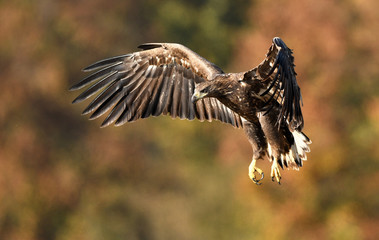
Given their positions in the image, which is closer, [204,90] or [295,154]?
[204,90]

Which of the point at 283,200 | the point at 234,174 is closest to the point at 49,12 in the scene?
the point at 234,174

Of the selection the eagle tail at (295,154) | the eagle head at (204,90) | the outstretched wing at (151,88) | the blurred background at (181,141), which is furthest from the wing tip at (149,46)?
the blurred background at (181,141)

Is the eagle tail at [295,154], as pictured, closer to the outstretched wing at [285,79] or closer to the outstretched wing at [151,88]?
the outstretched wing at [151,88]

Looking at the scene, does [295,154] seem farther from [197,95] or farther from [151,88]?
[151,88]

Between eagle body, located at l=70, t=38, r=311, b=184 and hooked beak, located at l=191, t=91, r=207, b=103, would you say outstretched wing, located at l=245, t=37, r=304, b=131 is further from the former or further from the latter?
hooked beak, located at l=191, t=91, r=207, b=103

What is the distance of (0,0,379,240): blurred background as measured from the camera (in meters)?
36.6

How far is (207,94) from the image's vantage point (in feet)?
44.3

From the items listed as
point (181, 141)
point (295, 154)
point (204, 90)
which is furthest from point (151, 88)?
point (181, 141)

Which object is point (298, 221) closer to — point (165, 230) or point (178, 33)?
point (165, 230)

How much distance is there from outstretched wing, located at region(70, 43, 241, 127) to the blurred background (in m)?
18.7

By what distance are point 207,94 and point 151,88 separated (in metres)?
2.15

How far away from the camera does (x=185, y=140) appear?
46125 millimetres

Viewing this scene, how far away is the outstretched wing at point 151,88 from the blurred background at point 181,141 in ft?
61.4

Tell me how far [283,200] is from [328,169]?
2059mm
